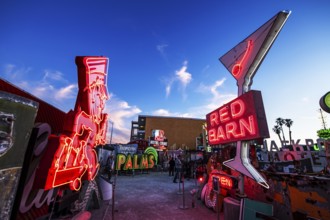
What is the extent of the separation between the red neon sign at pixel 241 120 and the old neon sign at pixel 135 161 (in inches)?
518

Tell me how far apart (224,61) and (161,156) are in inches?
1075

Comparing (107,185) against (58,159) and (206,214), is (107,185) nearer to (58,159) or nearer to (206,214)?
(206,214)

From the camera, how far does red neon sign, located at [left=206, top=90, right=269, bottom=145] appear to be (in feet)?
17.0

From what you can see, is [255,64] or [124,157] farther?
[124,157]

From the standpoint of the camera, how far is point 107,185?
9414 millimetres

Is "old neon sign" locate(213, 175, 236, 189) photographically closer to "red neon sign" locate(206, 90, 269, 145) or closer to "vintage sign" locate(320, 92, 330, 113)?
"red neon sign" locate(206, 90, 269, 145)

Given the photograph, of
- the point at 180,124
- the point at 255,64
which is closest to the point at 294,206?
the point at 255,64

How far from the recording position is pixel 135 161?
21016 millimetres

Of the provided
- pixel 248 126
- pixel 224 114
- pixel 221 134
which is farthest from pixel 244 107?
pixel 221 134

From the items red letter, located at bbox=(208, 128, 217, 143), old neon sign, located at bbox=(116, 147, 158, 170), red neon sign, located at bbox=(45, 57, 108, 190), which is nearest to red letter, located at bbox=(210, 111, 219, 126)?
red letter, located at bbox=(208, 128, 217, 143)

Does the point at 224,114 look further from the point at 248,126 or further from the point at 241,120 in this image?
the point at 248,126

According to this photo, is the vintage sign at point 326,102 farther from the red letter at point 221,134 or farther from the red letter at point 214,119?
the red letter at point 221,134

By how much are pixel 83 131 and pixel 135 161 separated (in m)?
16.7

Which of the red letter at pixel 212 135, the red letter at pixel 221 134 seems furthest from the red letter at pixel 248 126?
the red letter at pixel 212 135
